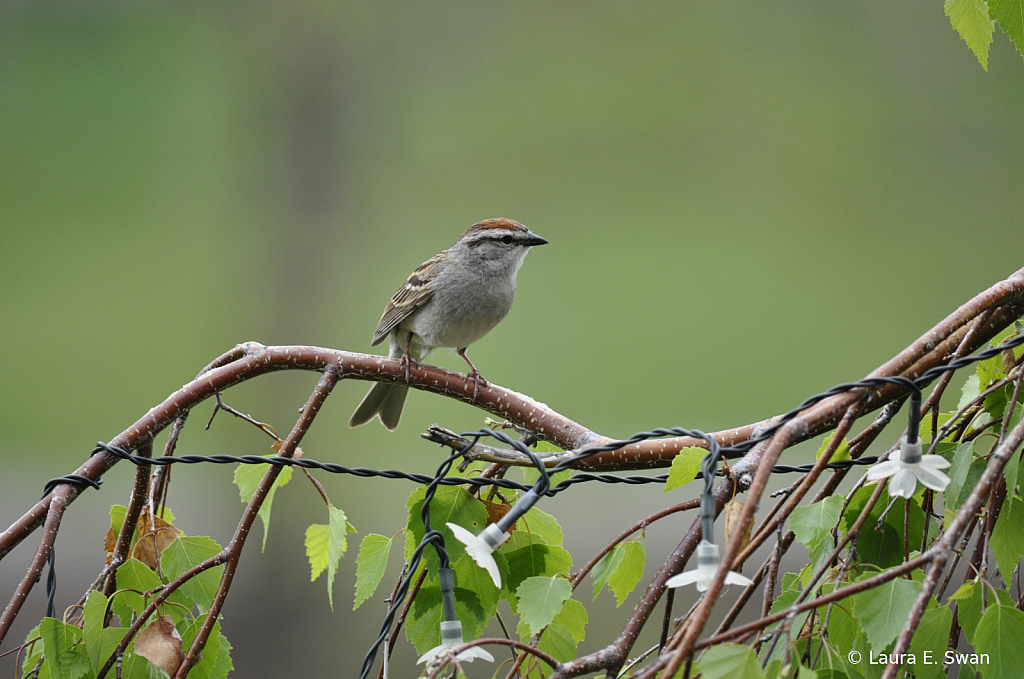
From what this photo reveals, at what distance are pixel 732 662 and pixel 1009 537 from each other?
0.90ft

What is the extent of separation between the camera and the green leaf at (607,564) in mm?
531

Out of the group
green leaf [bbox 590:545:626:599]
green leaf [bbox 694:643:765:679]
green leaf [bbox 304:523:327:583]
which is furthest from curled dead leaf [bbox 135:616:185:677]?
green leaf [bbox 694:643:765:679]

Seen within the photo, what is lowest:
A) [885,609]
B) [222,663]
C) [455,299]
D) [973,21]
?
[222,663]

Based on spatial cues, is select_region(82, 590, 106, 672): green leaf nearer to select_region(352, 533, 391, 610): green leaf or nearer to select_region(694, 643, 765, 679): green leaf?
select_region(352, 533, 391, 610): green leaf

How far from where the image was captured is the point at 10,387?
10.5 ft

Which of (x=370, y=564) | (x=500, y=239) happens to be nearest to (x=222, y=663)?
(x=370, y=564)

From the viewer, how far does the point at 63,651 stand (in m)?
0.55

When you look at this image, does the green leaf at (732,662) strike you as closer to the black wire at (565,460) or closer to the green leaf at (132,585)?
the black wire at (565,460)

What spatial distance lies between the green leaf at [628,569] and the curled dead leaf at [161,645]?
1.24ft

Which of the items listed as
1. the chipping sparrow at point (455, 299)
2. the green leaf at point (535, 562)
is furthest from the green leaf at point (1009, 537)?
the chipping sparrow at point (455, 299)

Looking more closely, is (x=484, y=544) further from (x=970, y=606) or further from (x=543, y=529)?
(x=970, y=606)

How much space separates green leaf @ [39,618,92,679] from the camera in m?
0.54

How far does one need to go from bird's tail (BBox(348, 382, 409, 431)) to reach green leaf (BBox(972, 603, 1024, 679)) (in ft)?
3.39

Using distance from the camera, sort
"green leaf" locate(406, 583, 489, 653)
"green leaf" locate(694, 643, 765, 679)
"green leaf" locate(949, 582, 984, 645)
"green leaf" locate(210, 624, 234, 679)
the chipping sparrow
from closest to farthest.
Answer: "green leaf" locate(694, 643, 765, 679) < "green leaf" locate(949, 582, 984, 645) < "green leaf" locate(406, 583, 489, 653) < "green leaf" locate(210, 624, 234, 679) < the chipping sparrow
